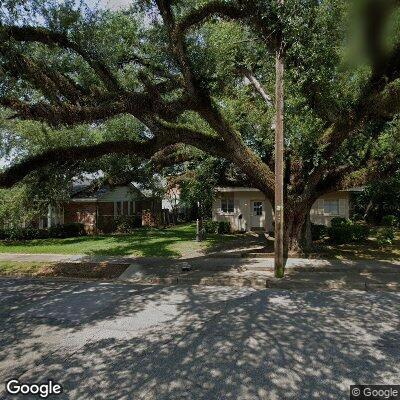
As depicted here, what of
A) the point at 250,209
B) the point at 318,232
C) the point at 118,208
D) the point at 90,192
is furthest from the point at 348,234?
the point at 118,208

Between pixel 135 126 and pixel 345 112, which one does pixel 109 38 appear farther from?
pixel 135 126

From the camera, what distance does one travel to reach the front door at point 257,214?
2602 centimetres

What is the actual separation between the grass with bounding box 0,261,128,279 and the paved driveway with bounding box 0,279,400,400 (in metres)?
2.60

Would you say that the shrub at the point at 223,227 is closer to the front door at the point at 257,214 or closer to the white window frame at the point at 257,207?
the front door at the point at 257,214

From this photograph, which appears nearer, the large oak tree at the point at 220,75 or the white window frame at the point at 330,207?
the large oak tree at the point at 220,75

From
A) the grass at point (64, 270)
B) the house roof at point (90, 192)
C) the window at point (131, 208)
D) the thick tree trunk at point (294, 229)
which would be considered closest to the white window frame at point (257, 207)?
the house roof at point (90, 192)

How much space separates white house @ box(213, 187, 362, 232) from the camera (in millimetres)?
25266

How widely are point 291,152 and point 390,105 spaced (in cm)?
474

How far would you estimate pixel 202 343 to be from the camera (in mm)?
5848

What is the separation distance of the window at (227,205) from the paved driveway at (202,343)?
17.4m

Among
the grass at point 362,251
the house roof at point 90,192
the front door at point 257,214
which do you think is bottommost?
the grass at point 362,251

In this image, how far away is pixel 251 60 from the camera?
1445cm

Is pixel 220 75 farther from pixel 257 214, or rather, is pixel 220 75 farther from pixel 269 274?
pixel 257 214

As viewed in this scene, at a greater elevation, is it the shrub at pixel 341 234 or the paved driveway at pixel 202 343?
the shrub at pixel 341 234
